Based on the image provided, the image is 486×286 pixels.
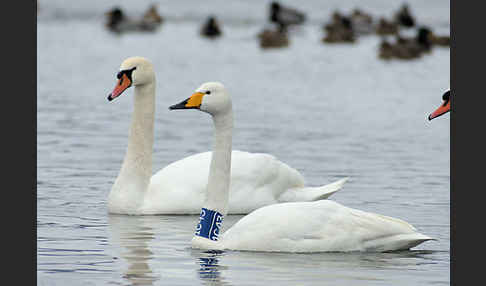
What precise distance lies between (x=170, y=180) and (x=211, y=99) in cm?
245

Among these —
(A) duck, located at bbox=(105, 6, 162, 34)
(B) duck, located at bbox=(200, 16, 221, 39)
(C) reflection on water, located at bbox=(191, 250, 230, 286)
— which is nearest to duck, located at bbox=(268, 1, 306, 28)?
(A) duck, located at bbox=(105, 6, 162, 34)

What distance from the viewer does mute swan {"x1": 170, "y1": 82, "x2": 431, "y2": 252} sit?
1086cm

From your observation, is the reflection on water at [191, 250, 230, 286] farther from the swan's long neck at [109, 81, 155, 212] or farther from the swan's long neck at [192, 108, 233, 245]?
the swan's long neck at [109, 81, 155, 212]

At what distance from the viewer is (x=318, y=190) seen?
44.2ft

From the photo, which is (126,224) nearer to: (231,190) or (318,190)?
(231,190)

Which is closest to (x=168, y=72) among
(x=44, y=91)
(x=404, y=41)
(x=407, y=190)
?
(x=44, y=91)

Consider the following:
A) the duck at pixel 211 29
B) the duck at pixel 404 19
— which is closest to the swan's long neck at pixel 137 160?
the duck at pixel 211 29

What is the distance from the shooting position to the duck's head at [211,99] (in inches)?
428

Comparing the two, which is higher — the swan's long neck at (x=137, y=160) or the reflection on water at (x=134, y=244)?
the swan's long neck at (x=137, y=160)

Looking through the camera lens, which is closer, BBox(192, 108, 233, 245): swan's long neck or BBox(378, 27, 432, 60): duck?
BBox(192, 108, 233, 245): swan's long neck

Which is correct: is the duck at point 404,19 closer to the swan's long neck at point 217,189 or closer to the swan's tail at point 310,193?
the swan's tail at point 310,193

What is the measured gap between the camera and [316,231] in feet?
35.7

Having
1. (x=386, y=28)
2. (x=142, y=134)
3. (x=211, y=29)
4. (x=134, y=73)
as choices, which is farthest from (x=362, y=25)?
(x=134, y=73)

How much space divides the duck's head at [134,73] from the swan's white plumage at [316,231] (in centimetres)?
262
